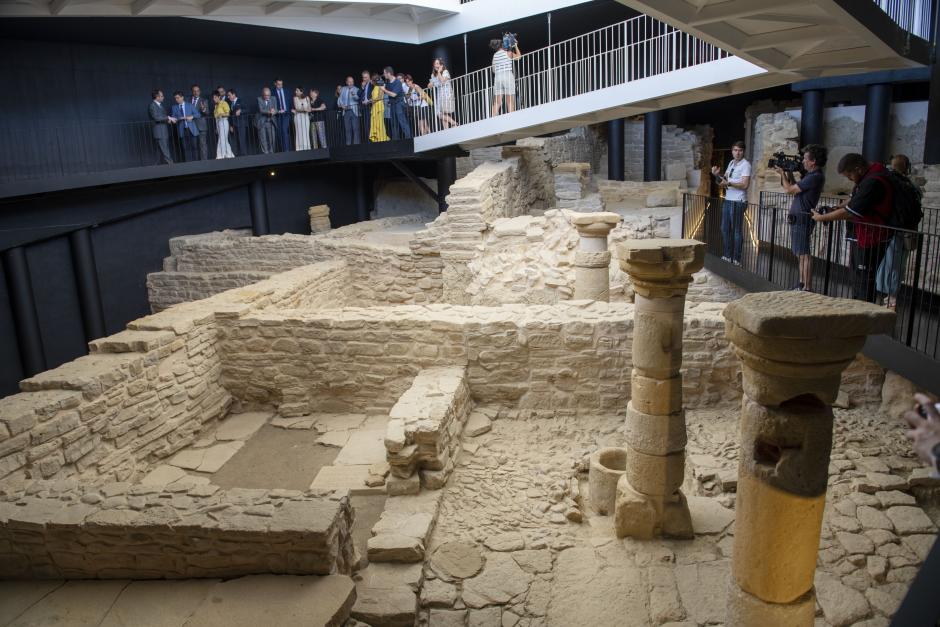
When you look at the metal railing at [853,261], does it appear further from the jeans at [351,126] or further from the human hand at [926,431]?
Result: the jeans at [351,126]

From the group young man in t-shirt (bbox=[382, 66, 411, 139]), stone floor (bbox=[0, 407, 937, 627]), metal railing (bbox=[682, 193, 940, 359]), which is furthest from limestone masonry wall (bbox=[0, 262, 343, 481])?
young man in t-shirt (bbox=[382, 66, 411, 139])

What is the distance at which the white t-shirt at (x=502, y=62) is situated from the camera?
45.2 feet

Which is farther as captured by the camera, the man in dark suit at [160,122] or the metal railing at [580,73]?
the man in dark suit at [160,122]

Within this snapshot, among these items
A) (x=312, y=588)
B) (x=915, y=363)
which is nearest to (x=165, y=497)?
(x=312, y=588)

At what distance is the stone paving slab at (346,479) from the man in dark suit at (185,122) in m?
11.4

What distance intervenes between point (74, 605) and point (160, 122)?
43.0 ft

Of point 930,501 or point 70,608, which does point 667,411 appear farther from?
point 70,608

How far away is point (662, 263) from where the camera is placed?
4.55 m

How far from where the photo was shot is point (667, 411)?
4.97 m

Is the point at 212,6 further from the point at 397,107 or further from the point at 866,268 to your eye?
the point at 866,268

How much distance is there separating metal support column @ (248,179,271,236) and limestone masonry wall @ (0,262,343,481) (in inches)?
407

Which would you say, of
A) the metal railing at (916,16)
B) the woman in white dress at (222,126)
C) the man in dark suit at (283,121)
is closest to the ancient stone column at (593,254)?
the metal railing at (916,16)

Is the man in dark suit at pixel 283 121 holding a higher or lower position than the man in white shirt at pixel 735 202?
higher

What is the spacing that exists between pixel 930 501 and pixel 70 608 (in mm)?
6432
